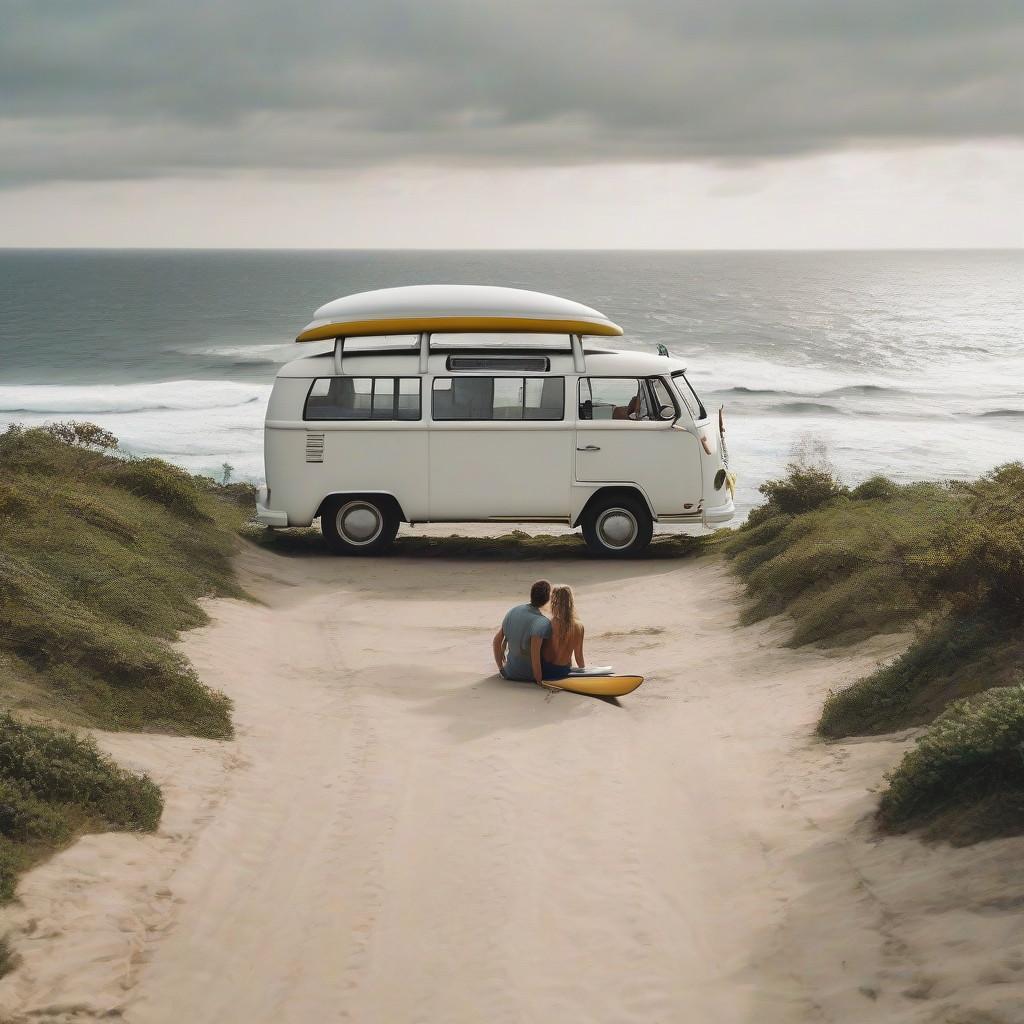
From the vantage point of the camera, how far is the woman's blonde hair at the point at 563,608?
9391 millimetres

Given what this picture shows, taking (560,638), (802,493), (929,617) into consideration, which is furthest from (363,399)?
(929,617)

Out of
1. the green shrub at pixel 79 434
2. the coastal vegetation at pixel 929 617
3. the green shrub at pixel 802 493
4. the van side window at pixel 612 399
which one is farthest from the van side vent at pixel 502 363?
the green shrub at pixel 79 434

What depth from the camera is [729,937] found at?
5.30 metres

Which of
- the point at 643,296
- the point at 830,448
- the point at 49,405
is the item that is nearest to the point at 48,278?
the point at 643,296

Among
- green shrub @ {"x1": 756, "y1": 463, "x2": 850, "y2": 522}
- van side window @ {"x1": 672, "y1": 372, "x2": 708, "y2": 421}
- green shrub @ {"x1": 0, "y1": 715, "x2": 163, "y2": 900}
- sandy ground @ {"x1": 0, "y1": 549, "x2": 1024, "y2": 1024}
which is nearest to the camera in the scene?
sandy ground @ {"x1": 0, "y1": 549, "x2": 1024, "y2": 1024}

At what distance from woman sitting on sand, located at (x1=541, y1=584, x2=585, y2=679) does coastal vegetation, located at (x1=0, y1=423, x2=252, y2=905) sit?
2719 millimetres

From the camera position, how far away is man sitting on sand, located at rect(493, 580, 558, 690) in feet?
30.5

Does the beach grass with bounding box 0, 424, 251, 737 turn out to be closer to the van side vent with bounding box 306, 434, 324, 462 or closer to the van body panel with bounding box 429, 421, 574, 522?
the van side vent with bounding box 306, 434, 324, 462

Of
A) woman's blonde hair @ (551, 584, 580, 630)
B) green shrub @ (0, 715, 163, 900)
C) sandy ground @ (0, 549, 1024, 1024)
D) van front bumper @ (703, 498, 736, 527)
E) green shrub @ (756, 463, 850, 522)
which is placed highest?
green shrub @ (756, 463, 850, 522)

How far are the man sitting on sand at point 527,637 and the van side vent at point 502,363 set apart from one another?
20.1ft

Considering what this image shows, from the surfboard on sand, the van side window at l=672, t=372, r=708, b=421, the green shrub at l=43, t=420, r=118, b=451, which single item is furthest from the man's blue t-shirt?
the green shrub at l=43, t=420, r=118, b=451

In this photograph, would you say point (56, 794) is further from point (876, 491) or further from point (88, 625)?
point (876, 491)

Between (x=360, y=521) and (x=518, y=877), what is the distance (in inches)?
407

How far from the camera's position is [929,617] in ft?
30.8
